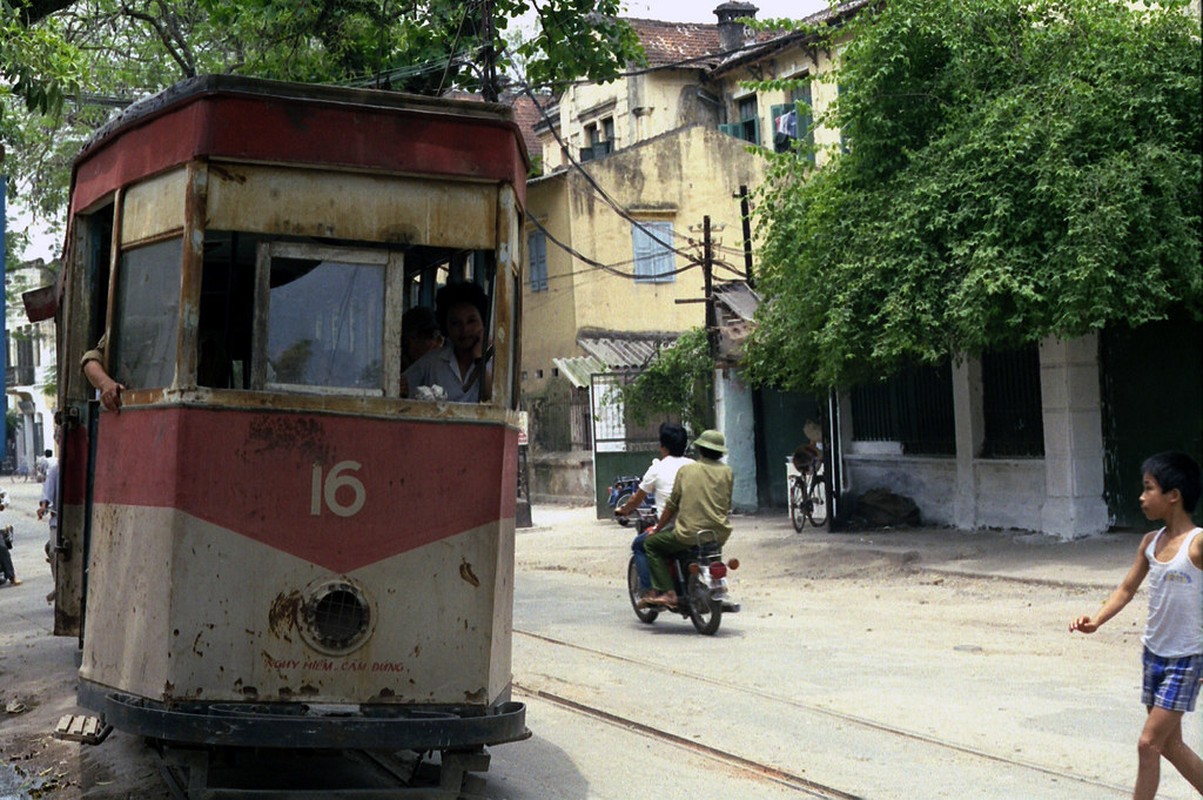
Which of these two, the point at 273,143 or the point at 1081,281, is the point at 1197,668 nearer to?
the point at 273,143

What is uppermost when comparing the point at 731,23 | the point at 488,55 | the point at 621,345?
the point at 731,23

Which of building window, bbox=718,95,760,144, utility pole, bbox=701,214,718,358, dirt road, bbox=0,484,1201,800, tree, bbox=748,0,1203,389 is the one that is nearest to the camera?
dirt road, bbox=0,484,1201,800

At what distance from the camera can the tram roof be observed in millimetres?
5547

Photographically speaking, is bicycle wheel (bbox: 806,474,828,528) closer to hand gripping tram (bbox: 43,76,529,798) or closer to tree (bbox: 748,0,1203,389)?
tree (bbox: 748,0,1203,389)

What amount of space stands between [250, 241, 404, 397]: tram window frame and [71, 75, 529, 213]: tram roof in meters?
0.34

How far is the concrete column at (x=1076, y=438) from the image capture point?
15414 mm

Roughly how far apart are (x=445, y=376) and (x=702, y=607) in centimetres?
588

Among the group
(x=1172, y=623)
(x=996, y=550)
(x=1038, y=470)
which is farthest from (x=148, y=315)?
(x=1038, y=470)

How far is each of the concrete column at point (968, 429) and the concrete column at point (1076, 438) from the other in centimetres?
160

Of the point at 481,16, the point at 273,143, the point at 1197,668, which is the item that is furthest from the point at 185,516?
the point at 481,16

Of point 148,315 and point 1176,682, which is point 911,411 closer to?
point 1176,682

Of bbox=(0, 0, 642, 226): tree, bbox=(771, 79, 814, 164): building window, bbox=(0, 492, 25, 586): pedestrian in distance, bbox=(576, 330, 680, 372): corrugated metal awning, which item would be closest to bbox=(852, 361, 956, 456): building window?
bbox=(0, 0, 642, 226): tree

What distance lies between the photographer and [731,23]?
37.7 m

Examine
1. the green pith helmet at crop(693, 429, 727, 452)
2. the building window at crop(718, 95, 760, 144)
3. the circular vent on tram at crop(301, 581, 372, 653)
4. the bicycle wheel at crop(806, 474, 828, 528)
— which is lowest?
the circular vent on tram at crop(301, 581, 372, 653)
